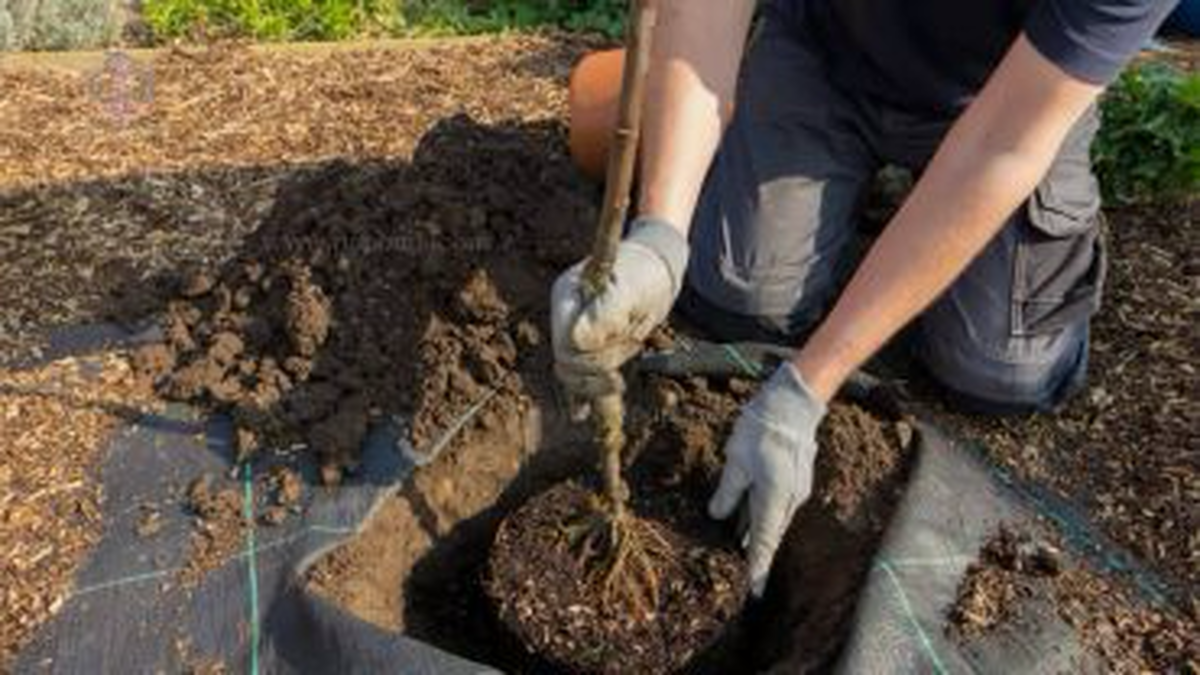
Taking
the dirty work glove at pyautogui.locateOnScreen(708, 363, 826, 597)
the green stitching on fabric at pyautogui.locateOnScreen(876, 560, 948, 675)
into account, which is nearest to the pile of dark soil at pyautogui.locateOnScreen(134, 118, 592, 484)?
the dirty work glove at pyautogui.locateOnScreen(708, 363, 826, 597)

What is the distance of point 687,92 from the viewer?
2312 mm

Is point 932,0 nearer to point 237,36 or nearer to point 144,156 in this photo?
point 144,156

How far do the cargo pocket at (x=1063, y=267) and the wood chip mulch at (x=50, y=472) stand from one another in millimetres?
1798

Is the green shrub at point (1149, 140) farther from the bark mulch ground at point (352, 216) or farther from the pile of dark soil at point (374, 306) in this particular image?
the pile of dark soil at point (374, 306)

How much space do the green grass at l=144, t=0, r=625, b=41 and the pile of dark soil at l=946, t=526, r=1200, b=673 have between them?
265cm

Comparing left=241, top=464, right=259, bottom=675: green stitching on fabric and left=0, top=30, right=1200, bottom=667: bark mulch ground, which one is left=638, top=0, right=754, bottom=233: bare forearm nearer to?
left=0, top=30, right=1200, bottom=667: bark mulch ground

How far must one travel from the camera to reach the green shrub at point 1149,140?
10.3 feet

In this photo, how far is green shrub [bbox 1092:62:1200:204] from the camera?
3.13 metres

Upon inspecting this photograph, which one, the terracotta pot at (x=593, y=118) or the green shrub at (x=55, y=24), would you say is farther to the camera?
the green shrub at (x=55, y=24)

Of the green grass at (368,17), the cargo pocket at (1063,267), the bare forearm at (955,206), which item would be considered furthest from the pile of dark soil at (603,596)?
the green grass at (368,17)

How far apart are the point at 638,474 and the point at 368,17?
2.39 metres

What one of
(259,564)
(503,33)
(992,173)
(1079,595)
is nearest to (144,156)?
(503,33)

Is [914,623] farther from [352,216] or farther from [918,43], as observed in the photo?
[352,216]

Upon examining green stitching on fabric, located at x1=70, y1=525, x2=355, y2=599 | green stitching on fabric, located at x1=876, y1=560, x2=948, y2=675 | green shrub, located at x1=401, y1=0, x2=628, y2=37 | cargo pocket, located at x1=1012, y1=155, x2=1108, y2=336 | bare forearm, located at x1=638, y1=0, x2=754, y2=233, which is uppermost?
bare forearm, located at x1=638, y1=0, x2=754, y2=233
